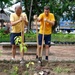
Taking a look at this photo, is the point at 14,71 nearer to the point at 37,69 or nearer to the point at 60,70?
the point at 37,69

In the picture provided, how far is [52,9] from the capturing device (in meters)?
39.8

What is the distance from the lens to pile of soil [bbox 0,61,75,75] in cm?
655

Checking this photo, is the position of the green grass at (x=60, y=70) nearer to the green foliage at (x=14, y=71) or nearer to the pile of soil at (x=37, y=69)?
the pile of soil at (x=37, y=69)

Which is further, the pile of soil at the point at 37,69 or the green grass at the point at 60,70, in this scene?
the green grass at the point at 60,70

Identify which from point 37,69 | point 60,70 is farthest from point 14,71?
point 60,70

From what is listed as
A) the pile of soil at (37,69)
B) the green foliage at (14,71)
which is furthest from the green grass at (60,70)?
the green foliage at (14,71)

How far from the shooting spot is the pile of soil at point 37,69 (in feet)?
21.5

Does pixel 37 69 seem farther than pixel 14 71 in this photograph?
Yes

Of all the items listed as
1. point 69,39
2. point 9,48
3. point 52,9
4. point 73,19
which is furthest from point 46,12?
point 73,19

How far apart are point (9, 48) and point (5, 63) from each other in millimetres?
5166

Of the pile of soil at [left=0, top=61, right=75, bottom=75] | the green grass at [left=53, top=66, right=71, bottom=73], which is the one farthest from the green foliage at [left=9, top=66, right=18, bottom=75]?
the green grass at [left=53, top=66, right=71, bottom=73]

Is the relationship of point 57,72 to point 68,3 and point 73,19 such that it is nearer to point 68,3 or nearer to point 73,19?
point 68,3

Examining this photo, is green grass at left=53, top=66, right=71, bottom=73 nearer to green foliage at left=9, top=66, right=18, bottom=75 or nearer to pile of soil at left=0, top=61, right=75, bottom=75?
pile of soil at left=0, top=61, right=75, bottom=75

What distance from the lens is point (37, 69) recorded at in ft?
22.4
